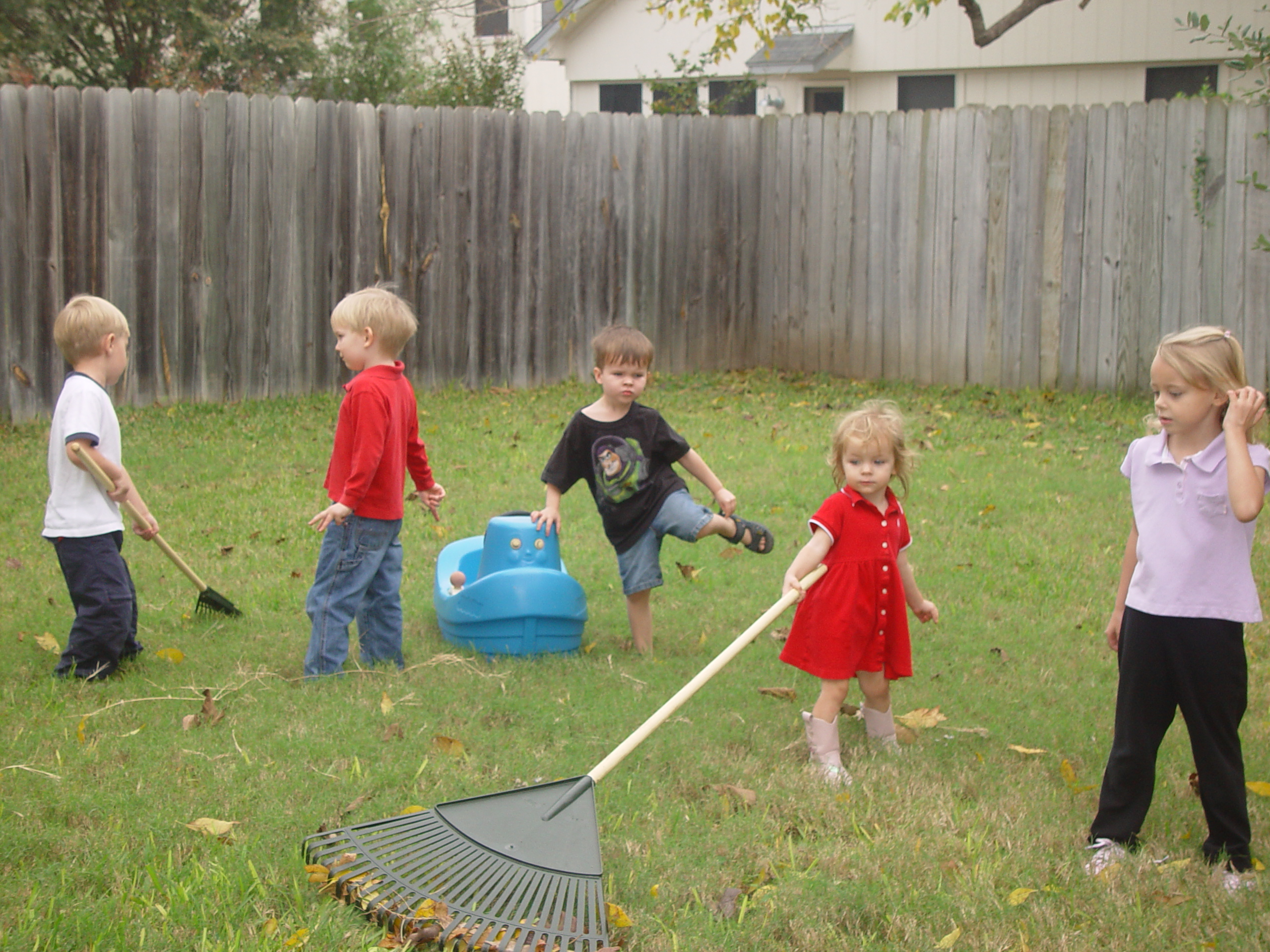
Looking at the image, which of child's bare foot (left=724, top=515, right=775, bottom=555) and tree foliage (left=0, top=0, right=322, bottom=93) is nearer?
child's bare foot (left=724, top=515, right=775, bottom=555)

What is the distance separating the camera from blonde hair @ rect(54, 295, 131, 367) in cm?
471

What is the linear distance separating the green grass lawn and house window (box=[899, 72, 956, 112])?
454 inches

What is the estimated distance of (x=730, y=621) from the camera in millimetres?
5527

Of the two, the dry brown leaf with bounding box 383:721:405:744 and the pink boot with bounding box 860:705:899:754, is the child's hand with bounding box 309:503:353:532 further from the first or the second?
the pink boot with bounding box 860:705:899:754

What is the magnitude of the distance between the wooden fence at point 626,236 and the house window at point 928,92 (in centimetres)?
678

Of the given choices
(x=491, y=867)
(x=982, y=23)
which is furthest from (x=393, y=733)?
(x=982, y=23)

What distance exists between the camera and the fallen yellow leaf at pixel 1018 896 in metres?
3.12

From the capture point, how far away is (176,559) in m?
5.16

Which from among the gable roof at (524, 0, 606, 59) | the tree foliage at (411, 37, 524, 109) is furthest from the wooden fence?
the tree foliage at (411, 37, 524, 109)

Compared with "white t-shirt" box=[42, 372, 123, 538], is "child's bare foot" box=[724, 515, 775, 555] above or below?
below

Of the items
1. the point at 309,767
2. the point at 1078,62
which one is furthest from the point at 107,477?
the point at 1078,62

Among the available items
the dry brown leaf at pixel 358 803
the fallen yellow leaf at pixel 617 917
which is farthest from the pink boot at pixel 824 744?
the dry brown leaf at pixel 358 803

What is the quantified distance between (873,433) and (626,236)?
26.1ft

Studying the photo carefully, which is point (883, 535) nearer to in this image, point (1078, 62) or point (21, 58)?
point (1078, 62)
